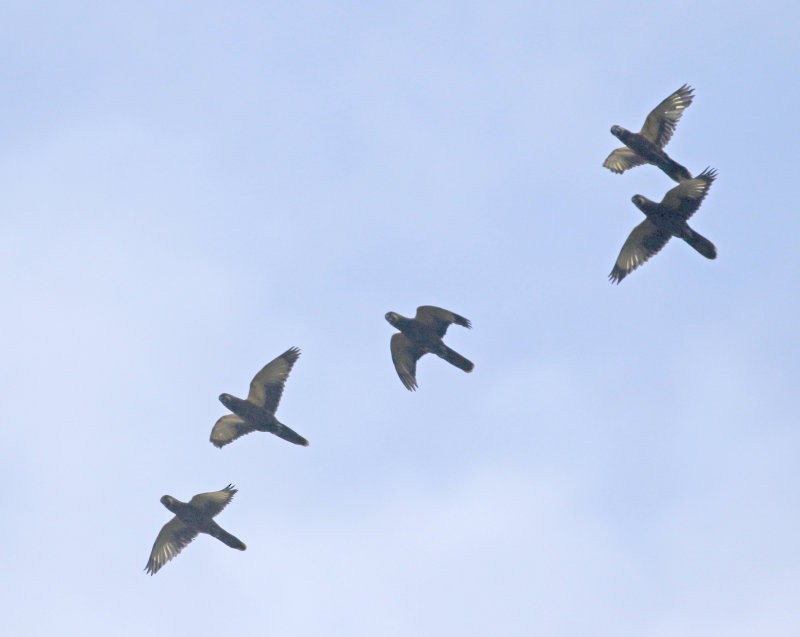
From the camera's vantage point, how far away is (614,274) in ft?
114

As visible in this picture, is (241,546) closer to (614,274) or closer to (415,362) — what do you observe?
(415,362)

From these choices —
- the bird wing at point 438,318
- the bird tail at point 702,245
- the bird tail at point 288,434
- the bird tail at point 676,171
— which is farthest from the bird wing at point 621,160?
the bird tail at point 288,434

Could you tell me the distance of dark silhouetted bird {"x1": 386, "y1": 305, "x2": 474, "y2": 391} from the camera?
1319 inches

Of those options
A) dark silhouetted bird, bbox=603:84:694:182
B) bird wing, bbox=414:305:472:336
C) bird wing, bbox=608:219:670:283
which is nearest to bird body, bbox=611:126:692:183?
dark silhouetted bird, bbox=603:84:694:182

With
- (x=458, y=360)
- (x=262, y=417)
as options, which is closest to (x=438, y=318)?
(x=458, y=360)

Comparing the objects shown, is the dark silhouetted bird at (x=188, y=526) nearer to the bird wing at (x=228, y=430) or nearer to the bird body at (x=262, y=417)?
the bird wing at (x=228, y=430)

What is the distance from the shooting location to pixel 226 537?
116ft

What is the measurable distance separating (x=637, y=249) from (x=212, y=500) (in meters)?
12.4

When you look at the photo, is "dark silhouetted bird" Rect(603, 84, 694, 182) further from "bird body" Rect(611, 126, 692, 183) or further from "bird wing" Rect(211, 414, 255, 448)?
"bird wing" Rect(211, 414, 255, 448)

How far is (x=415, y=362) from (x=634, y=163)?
344 inches

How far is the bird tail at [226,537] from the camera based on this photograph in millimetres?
34906

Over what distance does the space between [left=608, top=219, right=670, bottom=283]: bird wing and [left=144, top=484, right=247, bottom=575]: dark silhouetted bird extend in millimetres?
11243

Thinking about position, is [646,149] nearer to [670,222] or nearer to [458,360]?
[670,222]

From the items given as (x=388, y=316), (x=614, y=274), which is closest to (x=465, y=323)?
(x=388, y=316)
